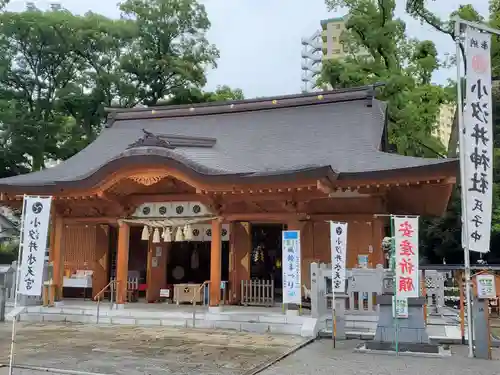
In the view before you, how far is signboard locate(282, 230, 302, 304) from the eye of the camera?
9914mm

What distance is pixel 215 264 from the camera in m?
11.6

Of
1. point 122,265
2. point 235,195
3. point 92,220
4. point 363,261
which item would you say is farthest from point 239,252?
point 92,220

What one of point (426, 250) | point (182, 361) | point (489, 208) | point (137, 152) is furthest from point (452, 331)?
point (426, 250)

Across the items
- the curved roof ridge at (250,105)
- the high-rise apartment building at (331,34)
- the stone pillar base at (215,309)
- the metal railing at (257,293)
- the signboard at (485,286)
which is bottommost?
the stone pillar base at (215,309)

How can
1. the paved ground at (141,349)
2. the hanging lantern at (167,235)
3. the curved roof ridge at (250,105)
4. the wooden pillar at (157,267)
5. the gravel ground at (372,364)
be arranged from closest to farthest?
the gravel ground at (372,364)
the paved ground at (141,349)
the hanging lantern at (167,235)
the wooden pillar at (157,267)
the curved roof ridge at (250,105)

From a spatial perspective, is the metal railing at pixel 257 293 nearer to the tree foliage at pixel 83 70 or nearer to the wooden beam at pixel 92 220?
the wooden beam at pixel 92 220

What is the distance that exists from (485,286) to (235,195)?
5953 mm

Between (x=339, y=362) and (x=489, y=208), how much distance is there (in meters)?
3.41

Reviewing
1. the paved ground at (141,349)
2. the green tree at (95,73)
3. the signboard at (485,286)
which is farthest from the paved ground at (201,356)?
the green tree at (95,73)

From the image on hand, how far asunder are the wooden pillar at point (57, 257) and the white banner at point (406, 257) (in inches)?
363

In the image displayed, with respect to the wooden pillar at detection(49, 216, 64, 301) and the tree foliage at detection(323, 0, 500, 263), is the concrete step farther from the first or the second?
the tree foliage at detection(323, 0, 500, 263)

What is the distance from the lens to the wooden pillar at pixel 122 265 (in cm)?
1212

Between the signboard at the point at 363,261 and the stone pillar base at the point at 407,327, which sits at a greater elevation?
the signboard at the point at 363,261

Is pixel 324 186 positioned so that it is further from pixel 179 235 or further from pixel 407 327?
pixel 179 235
